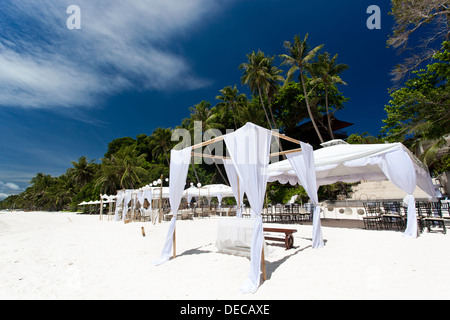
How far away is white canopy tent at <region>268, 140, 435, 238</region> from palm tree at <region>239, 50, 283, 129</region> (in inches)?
581

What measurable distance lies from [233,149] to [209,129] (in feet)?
87.0

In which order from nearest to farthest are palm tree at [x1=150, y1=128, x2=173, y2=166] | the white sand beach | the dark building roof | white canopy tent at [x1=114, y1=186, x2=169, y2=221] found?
the white sand beach < white canopy tent at [x1=114, y1=186, x2=169, y2=221] < the dark building roof < palm tree at [x1=150, y1=128, x2=173, y2=166]

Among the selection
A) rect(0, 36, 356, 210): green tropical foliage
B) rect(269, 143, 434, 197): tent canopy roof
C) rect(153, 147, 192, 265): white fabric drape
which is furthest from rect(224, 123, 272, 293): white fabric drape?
rect(0, 36, 356, 210): green tropical foliage

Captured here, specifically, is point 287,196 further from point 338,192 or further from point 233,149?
point 233,149

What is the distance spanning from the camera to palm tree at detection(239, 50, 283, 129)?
25000 mm

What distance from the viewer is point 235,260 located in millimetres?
5082

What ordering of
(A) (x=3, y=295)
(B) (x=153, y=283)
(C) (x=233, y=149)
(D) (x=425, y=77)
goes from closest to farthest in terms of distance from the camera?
(A) (x=3, y=295), (B) (x=153, y=283), (C) (x=233, y=149), (D) (x=425, y=77)

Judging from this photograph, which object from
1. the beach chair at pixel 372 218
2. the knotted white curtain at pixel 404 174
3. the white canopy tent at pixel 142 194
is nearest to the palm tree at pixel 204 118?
the white canopy tent at pixel 142 194

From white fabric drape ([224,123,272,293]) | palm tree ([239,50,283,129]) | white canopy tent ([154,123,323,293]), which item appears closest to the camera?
white canopy tent ([154,123,323,293])

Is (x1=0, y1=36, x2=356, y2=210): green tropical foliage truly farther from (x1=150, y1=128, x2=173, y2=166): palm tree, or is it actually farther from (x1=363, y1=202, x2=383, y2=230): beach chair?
(x1=363, y1=202, x2=383, y2=230): beach chair

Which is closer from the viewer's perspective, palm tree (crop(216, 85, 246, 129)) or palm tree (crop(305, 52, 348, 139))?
palm tree (crop(305, 52, 348, 139))

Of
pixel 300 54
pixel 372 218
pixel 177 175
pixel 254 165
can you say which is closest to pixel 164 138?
pixel 300 54
